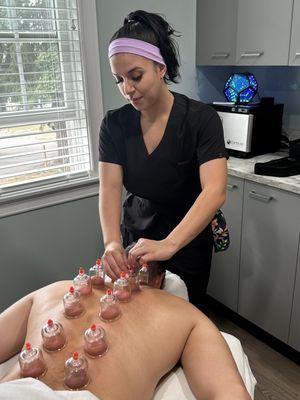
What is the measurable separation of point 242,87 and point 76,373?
1.83m

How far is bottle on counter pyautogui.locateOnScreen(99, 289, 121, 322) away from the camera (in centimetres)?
107

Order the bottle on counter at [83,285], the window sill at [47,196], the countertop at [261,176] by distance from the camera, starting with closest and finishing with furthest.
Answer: the bottle on counter at [83,285], the countertop at [261,176], the window sill at [47,196]

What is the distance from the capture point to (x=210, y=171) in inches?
49.6

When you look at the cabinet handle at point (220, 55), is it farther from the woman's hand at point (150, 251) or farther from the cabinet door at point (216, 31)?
the woman's hand at point (150, 251)

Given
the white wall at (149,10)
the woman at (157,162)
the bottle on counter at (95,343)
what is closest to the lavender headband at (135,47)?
the woman at (157,162)

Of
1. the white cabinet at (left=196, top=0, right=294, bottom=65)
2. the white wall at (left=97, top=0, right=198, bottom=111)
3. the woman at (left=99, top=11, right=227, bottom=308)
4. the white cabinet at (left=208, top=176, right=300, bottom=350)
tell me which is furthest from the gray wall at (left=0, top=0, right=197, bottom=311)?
the white cabinet at (left=208, top=176, right=300, bottom=350)

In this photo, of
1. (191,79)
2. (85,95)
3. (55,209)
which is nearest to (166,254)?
(55,209)

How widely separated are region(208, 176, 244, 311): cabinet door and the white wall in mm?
845

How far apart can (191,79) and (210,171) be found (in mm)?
1525

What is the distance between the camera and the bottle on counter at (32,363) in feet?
2.93

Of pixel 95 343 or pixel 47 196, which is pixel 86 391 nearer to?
pixel 95 343

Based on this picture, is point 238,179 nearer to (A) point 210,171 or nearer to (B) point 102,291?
(A) point 210,171

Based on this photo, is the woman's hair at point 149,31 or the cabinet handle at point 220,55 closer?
the woman's hair at point 149,31

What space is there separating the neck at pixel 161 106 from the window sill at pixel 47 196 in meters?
0.89
